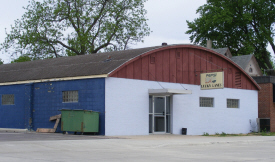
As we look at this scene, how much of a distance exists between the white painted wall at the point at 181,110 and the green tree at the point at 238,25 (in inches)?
1021

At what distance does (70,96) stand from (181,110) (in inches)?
277

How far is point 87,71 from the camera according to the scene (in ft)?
80.8

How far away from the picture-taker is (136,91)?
82.1 feet

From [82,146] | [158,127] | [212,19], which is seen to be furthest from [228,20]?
[82,146]

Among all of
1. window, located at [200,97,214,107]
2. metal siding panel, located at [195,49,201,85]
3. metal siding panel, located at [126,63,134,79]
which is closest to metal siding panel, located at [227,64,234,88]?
window, located at [200,97,214,107]

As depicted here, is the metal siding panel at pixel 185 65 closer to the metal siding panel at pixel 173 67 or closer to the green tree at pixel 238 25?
the metal siding panel at pixel 173 67

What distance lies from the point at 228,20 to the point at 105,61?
33.3 m

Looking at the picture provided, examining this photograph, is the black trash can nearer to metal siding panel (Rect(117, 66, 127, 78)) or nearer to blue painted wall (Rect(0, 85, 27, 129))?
metal siding panel (Rect(117, 66, 127, 78))

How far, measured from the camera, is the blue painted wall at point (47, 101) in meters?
23.7

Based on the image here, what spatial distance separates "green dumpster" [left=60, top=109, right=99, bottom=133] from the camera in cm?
2281

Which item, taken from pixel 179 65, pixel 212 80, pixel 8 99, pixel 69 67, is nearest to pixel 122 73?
pixel 69 67

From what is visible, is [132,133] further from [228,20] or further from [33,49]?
[228,20]

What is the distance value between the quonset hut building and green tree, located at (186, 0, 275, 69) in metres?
26.8

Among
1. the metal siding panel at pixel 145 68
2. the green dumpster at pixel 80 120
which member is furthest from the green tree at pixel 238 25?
the green dumpster at pixel 80 120
